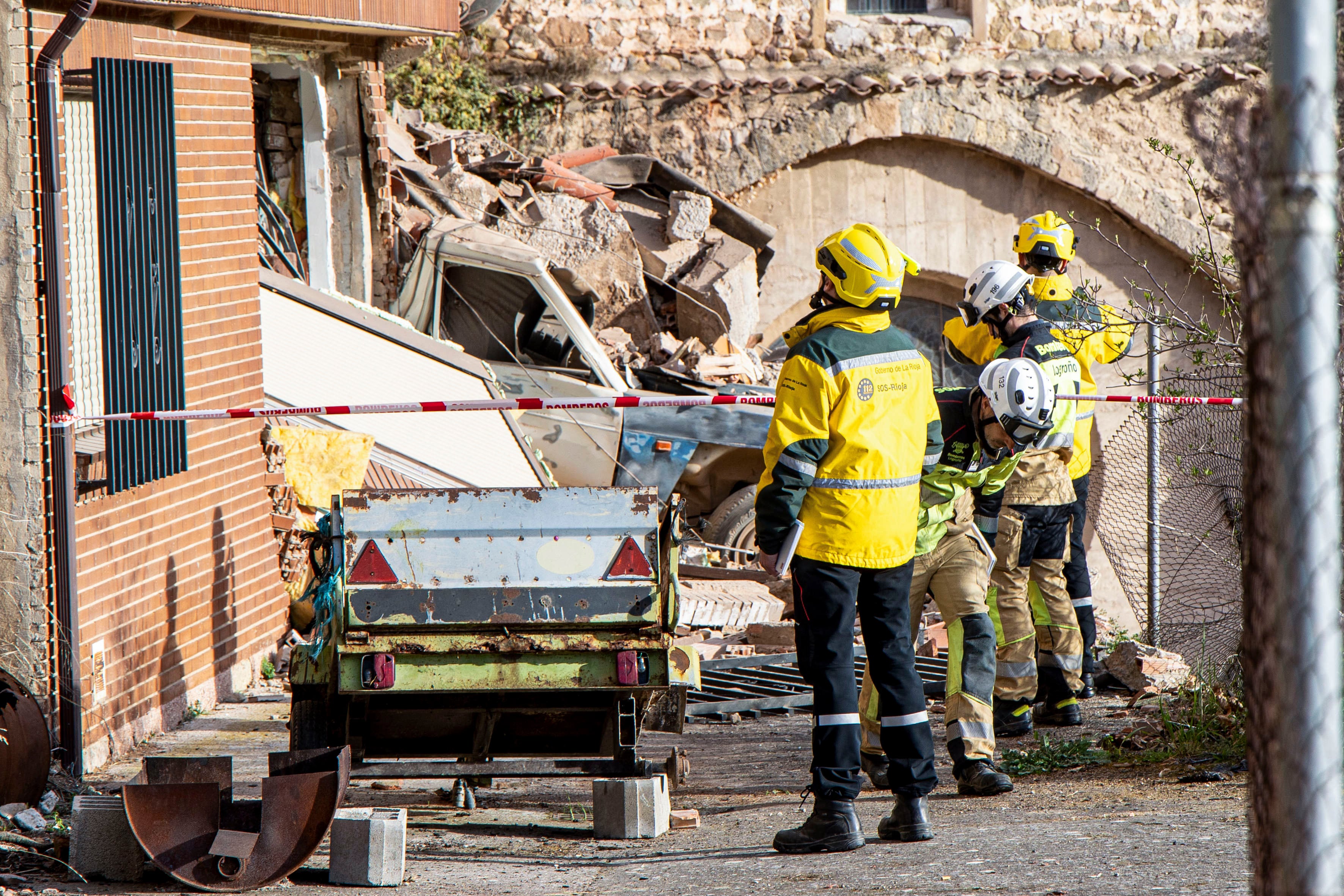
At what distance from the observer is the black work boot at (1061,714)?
635 centimetres

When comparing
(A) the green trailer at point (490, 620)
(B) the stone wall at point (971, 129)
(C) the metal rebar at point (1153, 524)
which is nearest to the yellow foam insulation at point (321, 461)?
(A) the green trailer at point (490, 620)

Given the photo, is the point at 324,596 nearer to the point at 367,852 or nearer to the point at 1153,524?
the point at 367,852

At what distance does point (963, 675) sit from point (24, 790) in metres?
3.24

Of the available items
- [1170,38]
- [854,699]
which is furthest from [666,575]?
[1170,38]

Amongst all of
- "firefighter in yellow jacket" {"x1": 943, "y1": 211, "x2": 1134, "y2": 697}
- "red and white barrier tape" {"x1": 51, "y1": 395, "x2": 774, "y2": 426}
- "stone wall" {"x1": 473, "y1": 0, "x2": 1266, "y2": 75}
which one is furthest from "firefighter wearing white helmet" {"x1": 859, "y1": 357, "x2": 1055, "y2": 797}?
"stone wall" {"x1": 473, "y1": 0, "x2": 1266, "y2": 75}

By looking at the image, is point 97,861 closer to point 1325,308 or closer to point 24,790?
point 24,790

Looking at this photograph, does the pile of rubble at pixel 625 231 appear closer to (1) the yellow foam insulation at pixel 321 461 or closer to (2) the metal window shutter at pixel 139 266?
(1) the yellow foam insulation at pixel 321 461

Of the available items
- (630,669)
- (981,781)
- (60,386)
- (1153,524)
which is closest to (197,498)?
(60,386)

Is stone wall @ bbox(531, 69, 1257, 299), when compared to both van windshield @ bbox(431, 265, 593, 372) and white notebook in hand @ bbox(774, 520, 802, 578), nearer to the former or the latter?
van windshield @ bbox(431, 265, 593, 372)

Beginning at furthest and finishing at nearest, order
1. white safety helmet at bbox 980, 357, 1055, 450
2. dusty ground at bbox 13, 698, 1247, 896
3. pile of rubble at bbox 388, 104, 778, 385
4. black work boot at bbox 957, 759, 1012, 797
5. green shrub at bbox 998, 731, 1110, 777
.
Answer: pile of rubble at bbox 388, 104, 778, 385 < green shrub at bbox 998, 731, 1110, 777 < black work boot at bbox 957, 759, 1012, 797 < white safety helmet at bbox 980, 357, 1055, 450 < dusty ground at bbox 13, 698, 1247, 896

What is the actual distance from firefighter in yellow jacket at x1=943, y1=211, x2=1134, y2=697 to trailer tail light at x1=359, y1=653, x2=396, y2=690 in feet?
10.6

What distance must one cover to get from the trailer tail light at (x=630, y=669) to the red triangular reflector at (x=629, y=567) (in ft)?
0.85

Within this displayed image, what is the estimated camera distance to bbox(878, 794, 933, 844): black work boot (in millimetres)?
4492

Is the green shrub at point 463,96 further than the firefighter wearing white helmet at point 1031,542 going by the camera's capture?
Yes
